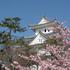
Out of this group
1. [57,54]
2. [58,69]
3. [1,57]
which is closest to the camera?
[58,69]

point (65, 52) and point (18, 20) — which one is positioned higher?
point (18, 20)

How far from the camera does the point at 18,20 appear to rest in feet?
78.8

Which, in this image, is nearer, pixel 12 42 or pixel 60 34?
pixel 60 34

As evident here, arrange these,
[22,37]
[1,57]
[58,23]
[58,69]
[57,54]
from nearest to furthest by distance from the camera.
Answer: [58,69] → [57,54] → [58,23] → [1,57] → [22,37]

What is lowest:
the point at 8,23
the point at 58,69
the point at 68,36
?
the point at 58,69

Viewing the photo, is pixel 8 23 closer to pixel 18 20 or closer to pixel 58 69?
pixel 18 20

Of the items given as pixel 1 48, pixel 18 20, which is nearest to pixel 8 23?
pixel 18 20

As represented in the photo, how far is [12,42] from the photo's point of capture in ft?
72.6

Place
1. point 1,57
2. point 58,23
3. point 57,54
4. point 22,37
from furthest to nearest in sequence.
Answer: point 22,37 < point 1,57 < point 58,23 < point 57,54

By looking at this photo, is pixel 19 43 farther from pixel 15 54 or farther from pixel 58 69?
pixel 58 69

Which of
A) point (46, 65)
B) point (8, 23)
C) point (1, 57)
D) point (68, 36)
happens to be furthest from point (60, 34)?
point (8, 23)

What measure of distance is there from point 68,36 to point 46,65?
953 mm

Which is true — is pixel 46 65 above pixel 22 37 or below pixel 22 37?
below

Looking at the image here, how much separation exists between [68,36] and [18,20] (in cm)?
1757
